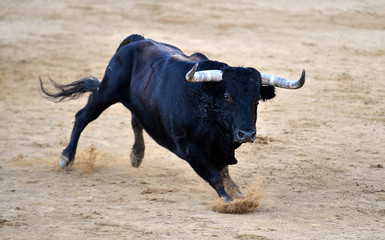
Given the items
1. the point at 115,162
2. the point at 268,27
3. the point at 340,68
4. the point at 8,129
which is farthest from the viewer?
the point at 268,27

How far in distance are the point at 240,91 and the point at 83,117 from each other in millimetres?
2765

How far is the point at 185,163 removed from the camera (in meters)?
8.67

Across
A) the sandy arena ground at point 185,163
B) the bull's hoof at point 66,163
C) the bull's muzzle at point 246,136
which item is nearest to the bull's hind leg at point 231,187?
the sandy arena ground at point 185,163

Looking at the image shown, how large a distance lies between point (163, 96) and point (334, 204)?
1911 mm

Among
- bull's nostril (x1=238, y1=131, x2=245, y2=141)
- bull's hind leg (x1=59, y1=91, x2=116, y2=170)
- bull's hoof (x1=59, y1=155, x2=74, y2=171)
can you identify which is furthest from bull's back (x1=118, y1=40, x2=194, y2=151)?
bull's hoof (x1=59, y1=155, x2=74, y2=171)

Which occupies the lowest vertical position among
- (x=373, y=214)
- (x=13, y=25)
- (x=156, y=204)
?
(x=13, y=25)

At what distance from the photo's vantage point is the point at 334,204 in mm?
6793

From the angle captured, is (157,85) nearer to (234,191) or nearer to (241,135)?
(234,191)

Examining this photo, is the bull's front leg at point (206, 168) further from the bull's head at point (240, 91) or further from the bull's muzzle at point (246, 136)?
the bull's muzzle at point (246, 136)

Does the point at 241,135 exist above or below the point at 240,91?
below

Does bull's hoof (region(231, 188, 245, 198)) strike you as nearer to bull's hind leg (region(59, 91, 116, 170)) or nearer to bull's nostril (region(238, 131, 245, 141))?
bull's nostril (region(238, 131, 245, 141))

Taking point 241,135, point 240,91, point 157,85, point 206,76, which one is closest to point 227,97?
point 240,91

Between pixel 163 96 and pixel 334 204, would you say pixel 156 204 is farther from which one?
pixel 334 204

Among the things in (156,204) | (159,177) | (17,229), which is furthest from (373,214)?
(17,229)
